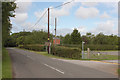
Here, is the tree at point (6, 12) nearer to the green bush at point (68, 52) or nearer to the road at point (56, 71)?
the road at point (56, 71)

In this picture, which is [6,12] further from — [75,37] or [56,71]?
[75,37]

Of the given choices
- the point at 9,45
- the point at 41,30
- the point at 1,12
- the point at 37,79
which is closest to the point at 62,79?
the point at 37,79

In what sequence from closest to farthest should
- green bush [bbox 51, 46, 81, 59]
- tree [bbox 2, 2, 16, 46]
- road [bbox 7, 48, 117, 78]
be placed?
road [bbox 7, 48, 117, 78] < tree [bbox 2, 2, 16, 46] < green bush [bbox 51, 46, 81, 59]

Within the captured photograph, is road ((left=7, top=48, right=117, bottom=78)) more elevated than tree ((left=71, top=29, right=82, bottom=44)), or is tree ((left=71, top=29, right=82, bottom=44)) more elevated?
tree ((left=71, top=29, right=82, bottom=44))

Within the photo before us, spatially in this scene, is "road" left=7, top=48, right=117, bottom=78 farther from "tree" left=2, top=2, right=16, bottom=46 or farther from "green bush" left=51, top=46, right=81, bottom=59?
"green bush" left=51, top=46, right=81, bottom=59

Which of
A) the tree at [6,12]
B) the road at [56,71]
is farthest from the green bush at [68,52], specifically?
the tree at [6,12]

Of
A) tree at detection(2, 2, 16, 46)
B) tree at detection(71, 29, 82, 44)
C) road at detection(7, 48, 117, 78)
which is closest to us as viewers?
road at detection(7, 48, 117, 78)

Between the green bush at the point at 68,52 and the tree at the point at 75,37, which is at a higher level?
the tree at the point at 75,37

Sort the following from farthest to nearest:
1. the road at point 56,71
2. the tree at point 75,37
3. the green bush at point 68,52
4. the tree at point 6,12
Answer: the tree at point 75,37
the green bush at point 68,52
the tree at point 6,12
the road at point 56,71

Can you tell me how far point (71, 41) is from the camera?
52031mm

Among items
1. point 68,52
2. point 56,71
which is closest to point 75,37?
point 68,52

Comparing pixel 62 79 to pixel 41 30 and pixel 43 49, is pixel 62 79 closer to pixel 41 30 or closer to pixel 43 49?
pixel 43 49

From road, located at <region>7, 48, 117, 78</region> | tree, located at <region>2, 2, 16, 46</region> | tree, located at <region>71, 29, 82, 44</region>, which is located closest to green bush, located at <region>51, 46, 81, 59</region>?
road, located at <region>7, 48, 117, 78</region>

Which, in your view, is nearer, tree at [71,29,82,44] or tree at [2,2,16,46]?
tree at [2,2,16,46]
